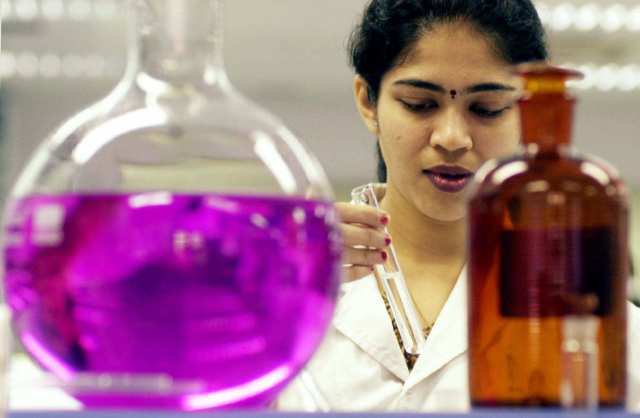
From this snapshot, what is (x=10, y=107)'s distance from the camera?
816 cm

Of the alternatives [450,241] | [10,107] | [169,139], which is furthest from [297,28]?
[169,139]

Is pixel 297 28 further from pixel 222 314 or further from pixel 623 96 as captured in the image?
pixel 222 314

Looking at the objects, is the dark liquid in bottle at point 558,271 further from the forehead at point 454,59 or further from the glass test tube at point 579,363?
the forehead at point 454,59

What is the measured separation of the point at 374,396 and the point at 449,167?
356mm

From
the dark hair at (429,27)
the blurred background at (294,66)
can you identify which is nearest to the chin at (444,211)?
the dark hair at (429,27)

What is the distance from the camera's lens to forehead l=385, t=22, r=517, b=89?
1653 mm

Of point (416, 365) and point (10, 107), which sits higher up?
point (416, 365)

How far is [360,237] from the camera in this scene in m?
1.20

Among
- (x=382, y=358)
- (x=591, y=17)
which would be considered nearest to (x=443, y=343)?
(x=382, y=358)

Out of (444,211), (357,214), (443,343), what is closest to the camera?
(357,214)

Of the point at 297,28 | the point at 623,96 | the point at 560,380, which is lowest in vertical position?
the point at 623,96

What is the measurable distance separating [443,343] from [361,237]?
1.51 feet

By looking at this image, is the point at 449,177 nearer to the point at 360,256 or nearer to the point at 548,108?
the point at 360,256

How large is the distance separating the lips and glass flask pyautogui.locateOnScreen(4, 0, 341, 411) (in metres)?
1.05
